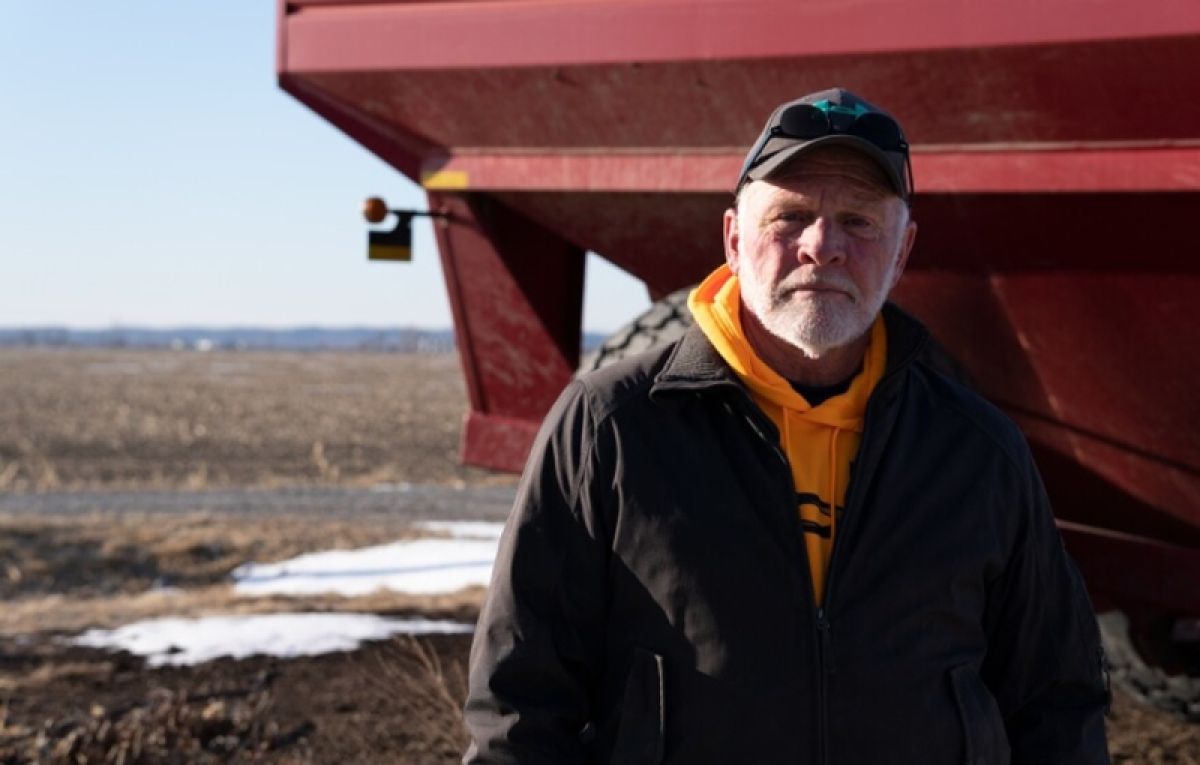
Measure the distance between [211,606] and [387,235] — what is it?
3039 millimetres

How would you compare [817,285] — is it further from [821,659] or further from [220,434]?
[220,434]

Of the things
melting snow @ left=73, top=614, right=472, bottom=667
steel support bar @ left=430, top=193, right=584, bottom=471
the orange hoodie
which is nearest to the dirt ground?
melting snow @ left=73, top=614, right=472, bottom=667

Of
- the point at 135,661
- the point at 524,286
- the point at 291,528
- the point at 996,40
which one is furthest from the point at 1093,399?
the point at 291,528

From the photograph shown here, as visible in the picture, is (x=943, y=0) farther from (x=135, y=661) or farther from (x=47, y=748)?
(x=135, y=661)

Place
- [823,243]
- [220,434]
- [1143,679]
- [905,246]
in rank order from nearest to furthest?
[823,243], [905,246], [1143,679], [220,434]

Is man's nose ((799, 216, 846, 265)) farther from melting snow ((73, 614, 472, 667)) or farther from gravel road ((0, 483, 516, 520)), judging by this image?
gravel road ((0, 483, 516, 520))

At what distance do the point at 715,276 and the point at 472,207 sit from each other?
258 cm

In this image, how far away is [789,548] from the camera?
2.00 metres

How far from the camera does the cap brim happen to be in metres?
2.04

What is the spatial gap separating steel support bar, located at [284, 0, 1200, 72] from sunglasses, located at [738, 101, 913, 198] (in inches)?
53.3

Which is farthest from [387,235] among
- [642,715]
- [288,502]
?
[288,502]

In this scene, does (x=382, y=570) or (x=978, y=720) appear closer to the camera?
(x=978, y=720)

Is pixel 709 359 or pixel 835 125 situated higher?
pixel 835 125

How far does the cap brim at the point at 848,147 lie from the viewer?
6.68ft
